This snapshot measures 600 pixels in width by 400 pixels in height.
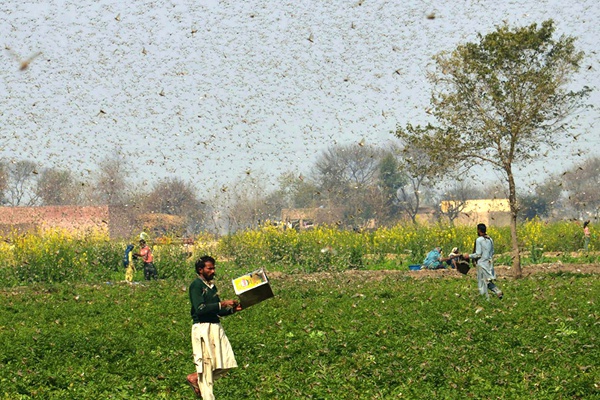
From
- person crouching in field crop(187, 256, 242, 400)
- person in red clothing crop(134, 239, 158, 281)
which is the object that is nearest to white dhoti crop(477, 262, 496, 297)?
person crouching in field crop(187, 256, 242, 400)

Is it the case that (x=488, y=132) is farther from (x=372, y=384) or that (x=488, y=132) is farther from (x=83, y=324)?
(x=372, y=384)

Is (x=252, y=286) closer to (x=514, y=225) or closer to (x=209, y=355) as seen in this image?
(x=209, y=355)

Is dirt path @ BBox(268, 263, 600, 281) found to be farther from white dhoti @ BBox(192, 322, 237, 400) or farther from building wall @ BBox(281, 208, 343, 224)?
building wall @ BBox(281, 208, 343, 224)

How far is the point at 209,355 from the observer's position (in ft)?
33.3

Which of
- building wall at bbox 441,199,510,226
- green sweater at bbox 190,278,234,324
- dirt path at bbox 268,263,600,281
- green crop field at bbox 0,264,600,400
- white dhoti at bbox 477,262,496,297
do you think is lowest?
green crop field at bbox 0,264,600,400

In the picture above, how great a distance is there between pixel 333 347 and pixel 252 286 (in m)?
4.47

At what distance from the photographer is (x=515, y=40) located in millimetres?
28000

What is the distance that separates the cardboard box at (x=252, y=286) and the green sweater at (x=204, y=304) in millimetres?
371

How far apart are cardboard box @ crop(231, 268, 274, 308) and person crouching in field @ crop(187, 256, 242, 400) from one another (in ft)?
1.08

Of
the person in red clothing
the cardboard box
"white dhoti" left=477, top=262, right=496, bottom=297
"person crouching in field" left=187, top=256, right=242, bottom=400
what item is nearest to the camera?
the cardboard box

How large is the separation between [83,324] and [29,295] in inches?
284

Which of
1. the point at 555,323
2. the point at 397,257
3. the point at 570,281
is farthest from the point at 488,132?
the point at 555,323

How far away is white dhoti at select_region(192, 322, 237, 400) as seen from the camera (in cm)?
1014

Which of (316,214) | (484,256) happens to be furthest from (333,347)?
(316,214)
